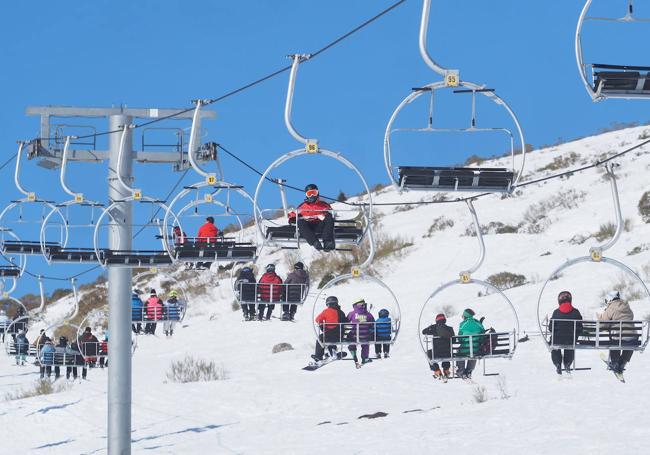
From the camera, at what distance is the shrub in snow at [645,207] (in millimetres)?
48500

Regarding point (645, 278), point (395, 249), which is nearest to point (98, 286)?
point (395, 249)

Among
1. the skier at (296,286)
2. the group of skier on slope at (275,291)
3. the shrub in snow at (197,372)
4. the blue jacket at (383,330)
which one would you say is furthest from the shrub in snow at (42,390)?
the blue jacket at (383,330)

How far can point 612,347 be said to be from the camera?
18.5 m

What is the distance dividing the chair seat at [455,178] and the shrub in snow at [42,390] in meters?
21.5

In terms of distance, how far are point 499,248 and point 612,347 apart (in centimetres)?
3015

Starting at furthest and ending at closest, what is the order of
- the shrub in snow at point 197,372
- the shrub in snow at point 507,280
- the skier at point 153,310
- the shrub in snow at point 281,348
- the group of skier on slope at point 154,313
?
the shrub in snow at point 507,280, the shrub in snow at point 281,348, the shrub in snow at point 197,372, the skier at point 153,310, the group of skier on slope at point 154,313

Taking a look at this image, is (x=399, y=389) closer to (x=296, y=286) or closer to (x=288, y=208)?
(x=296, y=286)

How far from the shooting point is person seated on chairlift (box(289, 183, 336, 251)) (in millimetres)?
Answer: 19422

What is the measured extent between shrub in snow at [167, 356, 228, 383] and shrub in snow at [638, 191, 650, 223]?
19234mm

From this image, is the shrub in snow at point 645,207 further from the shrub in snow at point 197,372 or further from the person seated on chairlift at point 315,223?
the person seated on chairlift at point 315,223

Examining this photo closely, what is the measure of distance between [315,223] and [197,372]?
15385mm

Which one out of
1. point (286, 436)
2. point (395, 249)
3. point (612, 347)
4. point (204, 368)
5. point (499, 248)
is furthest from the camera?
point (395, 249)

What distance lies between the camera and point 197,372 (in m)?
34.4

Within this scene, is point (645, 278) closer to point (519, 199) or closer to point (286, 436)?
point (286, 436)
